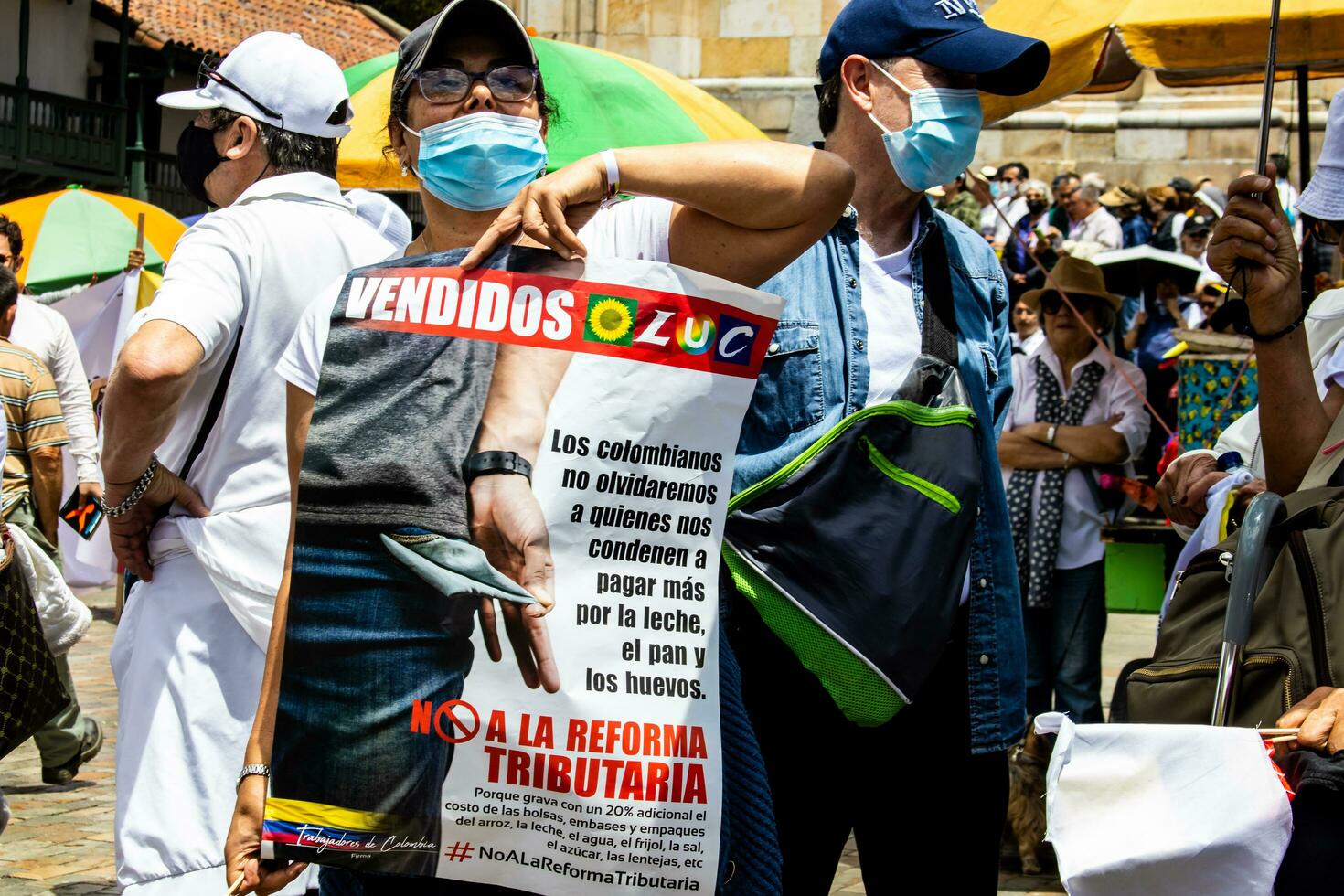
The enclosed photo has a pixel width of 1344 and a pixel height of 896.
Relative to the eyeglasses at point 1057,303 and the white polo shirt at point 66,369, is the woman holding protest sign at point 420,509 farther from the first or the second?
the white polo shirt at point 66,369

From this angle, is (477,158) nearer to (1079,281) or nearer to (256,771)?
(256,771)

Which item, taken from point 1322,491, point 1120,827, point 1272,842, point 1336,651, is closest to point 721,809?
point 1120,827

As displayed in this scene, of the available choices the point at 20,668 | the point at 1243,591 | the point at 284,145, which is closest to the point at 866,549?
the point at 1243,591

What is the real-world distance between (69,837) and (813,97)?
1585 centimetres

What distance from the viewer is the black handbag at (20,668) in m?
4.25

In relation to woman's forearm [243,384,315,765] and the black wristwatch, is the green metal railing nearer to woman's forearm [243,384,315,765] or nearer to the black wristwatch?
woman's forearm [243,384,315,765]

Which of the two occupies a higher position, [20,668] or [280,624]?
[280,624]

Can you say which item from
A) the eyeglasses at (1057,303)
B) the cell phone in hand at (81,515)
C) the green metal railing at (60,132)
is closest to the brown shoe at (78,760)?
the cell phone in hand at (81,515)

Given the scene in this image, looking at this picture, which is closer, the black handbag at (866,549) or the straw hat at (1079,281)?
the black handbag at (866,549)

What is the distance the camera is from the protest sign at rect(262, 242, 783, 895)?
7.59 ft

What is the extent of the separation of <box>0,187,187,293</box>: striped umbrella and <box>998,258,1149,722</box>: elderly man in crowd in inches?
290

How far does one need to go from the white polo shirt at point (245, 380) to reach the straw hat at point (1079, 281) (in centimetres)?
481

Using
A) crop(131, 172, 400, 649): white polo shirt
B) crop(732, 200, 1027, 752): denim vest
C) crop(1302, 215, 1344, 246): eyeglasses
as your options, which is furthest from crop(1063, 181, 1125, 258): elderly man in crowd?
crop(131, 172, 400, 649): white polo shirt

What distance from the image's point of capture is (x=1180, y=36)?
6836mm
